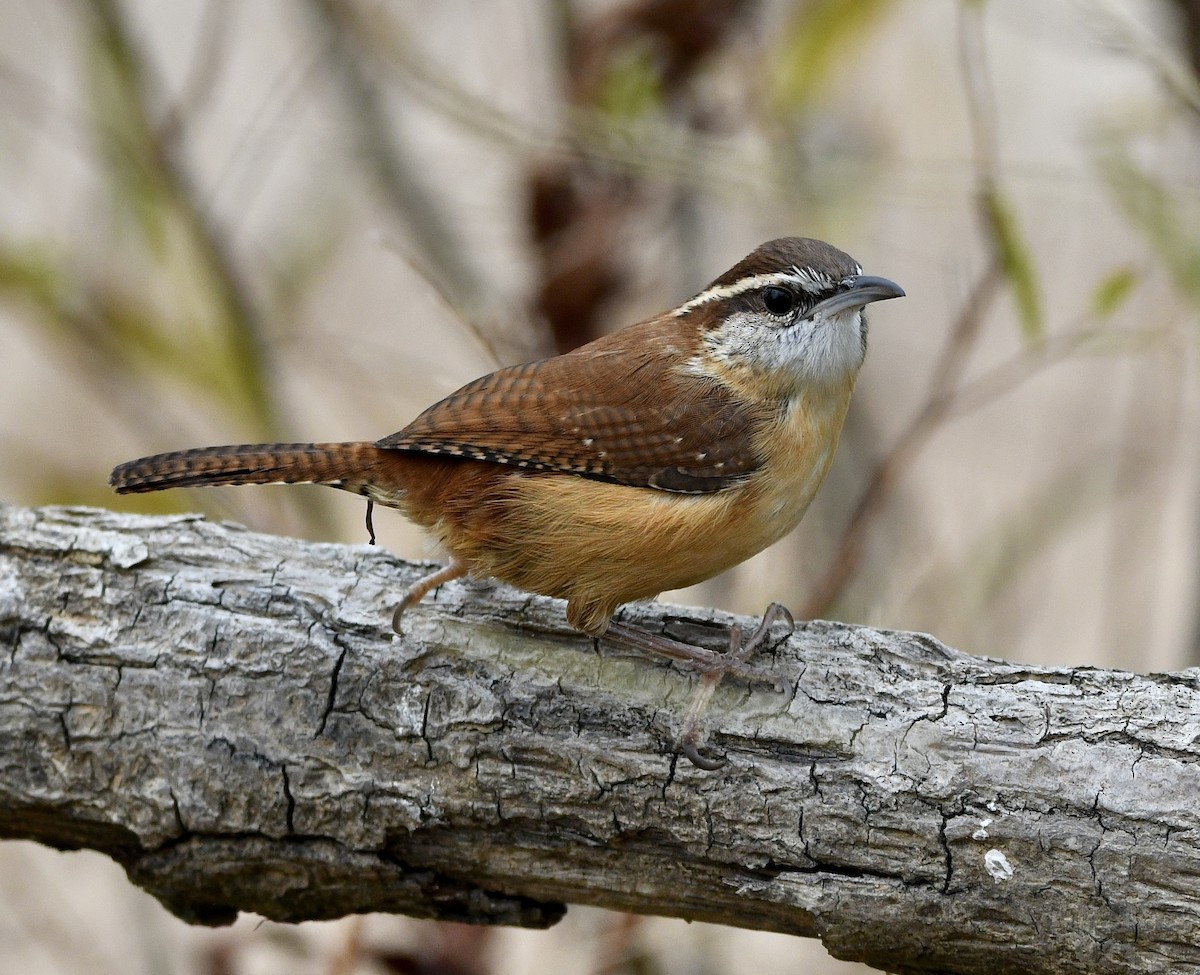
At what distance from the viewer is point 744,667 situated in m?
2.90

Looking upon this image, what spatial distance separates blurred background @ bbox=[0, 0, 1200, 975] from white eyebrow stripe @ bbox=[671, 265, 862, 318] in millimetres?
493

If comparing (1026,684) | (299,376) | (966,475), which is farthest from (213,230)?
(966,475)

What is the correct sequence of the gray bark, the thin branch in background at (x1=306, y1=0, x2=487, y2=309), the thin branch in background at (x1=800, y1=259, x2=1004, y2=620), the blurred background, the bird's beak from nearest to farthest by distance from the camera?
the gray bark, the bird's beak, the thin branch in background at (x1=800, y1=259, x2=1004, y2=620), the blurred background, the thin branch in background at (x1=306, y1=0, x2=487, y2=309)

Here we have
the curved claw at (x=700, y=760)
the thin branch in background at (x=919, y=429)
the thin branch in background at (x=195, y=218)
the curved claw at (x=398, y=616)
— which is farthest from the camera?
the thin branch in background at (x=195, y=218)

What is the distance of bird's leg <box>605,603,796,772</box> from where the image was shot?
2785 mm

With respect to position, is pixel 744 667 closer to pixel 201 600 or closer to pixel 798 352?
pixel 798 352

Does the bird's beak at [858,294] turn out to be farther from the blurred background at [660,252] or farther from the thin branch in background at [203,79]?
the thin branch in background at [203,79]

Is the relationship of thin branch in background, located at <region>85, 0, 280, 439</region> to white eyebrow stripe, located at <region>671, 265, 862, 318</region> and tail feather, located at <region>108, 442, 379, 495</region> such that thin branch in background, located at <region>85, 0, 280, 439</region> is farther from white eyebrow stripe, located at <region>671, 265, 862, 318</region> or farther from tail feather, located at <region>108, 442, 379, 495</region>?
white eyebrow stripe, located at <region>671, 265, 862, 318</region>

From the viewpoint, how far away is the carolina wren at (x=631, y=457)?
3.06 meters

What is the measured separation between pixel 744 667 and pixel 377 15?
291 cm

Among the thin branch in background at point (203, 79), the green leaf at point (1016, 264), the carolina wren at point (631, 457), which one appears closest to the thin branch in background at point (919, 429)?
the green leaf at point (1016, 264)

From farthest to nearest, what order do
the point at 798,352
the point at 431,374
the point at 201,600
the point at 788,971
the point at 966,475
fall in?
the point at 966,475
the point at 788,971
the point at 431,374
the point at 798,352
the point at 201,600

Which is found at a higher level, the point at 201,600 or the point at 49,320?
the point at 49,320

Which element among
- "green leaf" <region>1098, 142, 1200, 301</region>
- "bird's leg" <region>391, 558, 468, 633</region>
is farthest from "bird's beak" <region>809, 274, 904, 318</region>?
"bird's leg" <region>391, 558, 468, 633</region>
